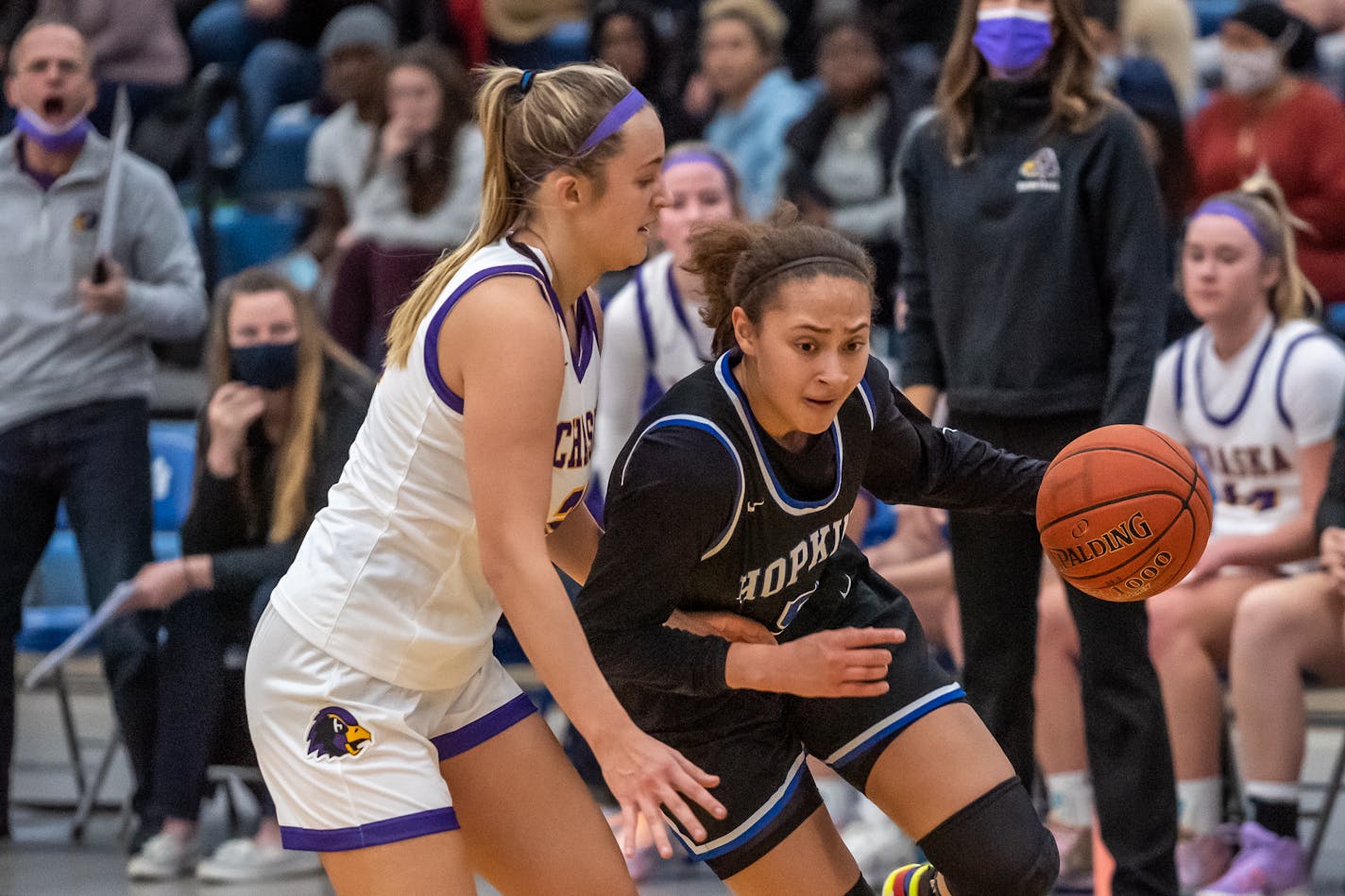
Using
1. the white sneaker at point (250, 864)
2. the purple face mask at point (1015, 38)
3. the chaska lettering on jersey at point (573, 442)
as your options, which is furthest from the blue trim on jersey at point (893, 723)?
the white sneaker at point (250, 864)

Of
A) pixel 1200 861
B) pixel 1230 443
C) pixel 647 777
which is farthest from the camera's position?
pixel 1230 443

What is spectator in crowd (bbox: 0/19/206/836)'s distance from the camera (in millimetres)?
5602

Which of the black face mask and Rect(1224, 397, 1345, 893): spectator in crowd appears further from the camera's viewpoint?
the black face mask

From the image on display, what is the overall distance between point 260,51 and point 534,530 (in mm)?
6999

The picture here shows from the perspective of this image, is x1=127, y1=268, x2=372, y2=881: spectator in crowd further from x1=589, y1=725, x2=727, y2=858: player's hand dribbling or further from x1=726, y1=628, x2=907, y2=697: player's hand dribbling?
x1=589, y1=725, x2=727, y2=858: player's hand dribbling

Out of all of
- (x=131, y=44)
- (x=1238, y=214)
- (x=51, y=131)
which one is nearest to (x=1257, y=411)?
(x=1238, y=214)

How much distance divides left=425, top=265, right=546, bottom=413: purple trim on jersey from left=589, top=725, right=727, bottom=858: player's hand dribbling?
1.84 feet

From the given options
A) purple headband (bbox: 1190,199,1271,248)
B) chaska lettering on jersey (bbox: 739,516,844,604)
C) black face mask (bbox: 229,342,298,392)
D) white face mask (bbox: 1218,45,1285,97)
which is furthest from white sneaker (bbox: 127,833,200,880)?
white face mask (bbox: 1218,45,1285,97)

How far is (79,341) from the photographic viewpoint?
5766 millimetres

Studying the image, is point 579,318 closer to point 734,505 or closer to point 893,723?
point 734,505

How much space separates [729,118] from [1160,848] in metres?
4.13

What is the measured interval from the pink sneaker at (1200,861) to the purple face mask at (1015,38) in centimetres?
213

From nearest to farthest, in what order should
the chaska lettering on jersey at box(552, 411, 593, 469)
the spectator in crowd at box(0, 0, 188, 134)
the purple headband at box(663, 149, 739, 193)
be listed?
the chaska lettering on jersey at box(552, 411, 593, 469), the purple headband at box(663, 149, 739, 193), the spectator in crowd at box(0, 0, 188, 134)

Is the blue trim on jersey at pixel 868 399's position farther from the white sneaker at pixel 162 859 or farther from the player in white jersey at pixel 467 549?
the white sneaker at pixel 162 859
